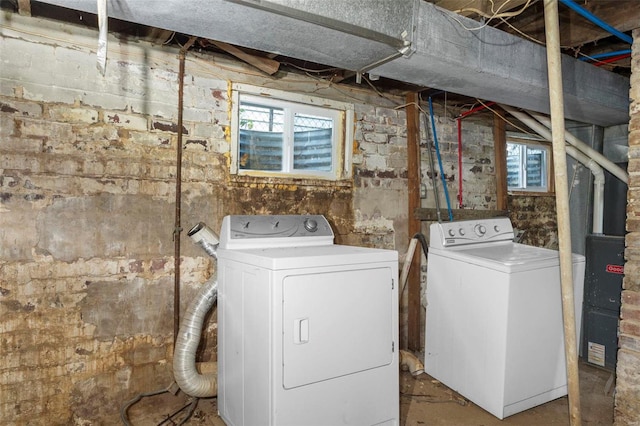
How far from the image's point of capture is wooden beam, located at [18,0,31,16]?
198 cm

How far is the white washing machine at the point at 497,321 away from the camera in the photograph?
93.0 inches

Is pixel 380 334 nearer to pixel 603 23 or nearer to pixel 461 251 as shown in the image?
pixel 461 251

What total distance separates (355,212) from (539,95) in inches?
57.3

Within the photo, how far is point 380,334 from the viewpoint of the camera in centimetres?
206

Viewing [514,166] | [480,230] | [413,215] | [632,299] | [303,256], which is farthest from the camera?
[514,166]

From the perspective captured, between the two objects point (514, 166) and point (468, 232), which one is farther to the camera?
point (514, 166)

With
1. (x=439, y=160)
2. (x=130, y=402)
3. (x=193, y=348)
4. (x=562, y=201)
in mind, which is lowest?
(x=130, y=402)

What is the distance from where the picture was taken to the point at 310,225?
2471 millimetres

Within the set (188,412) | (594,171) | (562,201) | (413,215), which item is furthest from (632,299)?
(188,412)

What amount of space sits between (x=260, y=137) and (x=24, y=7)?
144cm

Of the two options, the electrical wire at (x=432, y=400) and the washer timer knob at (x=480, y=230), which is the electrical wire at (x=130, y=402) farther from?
the washer timer knob at (x=480, y=230)

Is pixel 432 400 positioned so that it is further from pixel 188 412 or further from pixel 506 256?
pixel 188 412

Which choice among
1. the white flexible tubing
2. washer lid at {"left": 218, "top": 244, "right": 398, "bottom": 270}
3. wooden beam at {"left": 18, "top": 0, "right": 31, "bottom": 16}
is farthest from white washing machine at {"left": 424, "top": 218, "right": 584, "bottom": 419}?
wooden beam at {"left": 18, "top": 0, "right": 31, "bottom": 16}

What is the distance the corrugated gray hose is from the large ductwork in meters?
1.44
